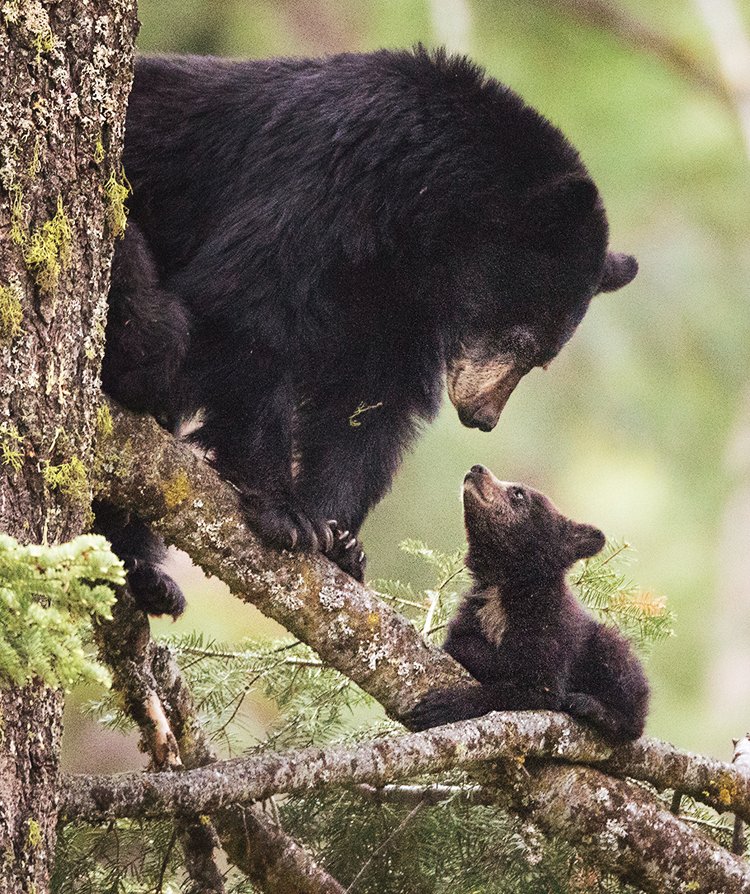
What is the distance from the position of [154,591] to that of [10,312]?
1.50 meters

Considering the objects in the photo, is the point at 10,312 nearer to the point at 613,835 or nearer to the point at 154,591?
the point at 154,591

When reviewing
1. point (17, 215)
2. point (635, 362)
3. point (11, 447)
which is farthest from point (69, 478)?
point (635, 362)

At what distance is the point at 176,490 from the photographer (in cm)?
254

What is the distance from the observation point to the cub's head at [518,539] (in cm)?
359

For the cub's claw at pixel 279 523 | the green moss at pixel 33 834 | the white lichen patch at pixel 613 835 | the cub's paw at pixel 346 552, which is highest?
the cub's paw at pixel 346 552

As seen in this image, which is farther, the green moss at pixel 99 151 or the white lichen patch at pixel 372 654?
the white lichen patch at pixel 372 654

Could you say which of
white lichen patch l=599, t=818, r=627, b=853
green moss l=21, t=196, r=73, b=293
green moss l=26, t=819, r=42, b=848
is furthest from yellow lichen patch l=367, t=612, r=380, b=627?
green moss l=21, t=196, r=73, b=293

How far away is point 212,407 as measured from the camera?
323cm

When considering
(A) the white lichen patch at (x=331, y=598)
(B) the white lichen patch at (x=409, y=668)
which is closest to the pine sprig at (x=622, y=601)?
(B) the white lichen patch at (x=409, y=668)

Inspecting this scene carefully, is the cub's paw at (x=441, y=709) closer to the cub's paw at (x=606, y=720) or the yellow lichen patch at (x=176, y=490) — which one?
the cub's paw at (x=606, y=720)

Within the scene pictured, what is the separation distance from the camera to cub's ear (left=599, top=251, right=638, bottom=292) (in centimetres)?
410

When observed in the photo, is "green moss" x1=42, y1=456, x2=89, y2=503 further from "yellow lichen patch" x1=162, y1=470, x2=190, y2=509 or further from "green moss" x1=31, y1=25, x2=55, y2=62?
"green moss" x1=31, y1=25, x2=55, y2=62

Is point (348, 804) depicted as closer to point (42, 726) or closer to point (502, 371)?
point (42, 726)

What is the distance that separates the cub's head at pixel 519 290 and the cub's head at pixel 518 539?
346mm
